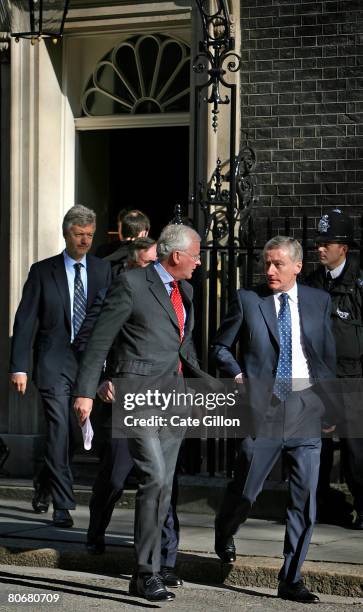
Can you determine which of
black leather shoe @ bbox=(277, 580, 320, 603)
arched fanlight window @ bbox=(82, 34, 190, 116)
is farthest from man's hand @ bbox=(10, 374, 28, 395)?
arched fanlight window @ bbox=(82, 34, 190, 116)

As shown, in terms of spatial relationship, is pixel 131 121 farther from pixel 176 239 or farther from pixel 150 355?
pixel 150 355

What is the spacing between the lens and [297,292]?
8.09 metres

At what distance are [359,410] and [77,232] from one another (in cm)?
231

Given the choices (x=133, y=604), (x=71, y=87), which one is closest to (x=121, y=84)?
(x=71, y=87)

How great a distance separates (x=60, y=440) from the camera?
1000 cm

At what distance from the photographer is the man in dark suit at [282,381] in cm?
781

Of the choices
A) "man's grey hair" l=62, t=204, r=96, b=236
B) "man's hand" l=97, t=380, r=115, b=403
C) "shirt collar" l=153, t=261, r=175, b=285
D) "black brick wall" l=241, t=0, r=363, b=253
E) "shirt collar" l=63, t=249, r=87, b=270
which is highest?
"black brick wall" l=241, t=0, r=363, b=253

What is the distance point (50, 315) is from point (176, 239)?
2504 mm

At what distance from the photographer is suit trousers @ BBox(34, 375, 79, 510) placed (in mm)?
9875

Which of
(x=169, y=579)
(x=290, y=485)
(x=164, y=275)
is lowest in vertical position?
(x=169, y=579)

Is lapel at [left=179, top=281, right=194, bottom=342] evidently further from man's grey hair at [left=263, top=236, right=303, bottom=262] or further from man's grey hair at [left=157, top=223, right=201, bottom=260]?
man's grey hair at [left=263, top=236, right=303, bottom=262]

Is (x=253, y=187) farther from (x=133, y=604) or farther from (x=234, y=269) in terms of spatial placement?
(x=133, y=604)

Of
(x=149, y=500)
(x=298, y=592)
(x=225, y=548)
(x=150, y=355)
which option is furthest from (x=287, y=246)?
(x=298, y=592)

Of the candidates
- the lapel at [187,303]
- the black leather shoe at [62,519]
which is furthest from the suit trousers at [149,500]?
the black leather shoe at [62,519]
